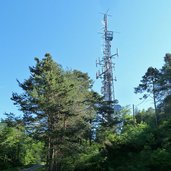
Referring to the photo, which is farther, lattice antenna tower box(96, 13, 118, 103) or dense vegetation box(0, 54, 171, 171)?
lattice antenna tower box(96, 13, 118, 103)

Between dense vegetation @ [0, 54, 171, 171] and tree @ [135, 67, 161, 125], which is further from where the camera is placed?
tree @ [135, 67, 161, 125]

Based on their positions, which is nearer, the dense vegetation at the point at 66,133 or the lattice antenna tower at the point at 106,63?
the dense vegetation at the point at 66,133

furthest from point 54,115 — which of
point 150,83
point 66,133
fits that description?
point 150,83

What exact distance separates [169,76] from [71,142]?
1436 cm

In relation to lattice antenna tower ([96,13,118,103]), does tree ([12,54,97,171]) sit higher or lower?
lower

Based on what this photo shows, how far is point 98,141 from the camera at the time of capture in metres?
31.2

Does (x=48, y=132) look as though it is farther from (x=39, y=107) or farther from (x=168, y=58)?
(x=168, y=58)

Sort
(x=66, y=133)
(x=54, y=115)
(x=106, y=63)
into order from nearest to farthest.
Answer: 1. (x=66, y=133)
2. (x=54, y=115)
3. (x=106, y=63)

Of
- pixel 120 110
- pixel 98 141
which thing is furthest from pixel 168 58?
pixel 98 141

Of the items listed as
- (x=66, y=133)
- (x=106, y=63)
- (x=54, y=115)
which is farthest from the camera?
(x=106, y=63)

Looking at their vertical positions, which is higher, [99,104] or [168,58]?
[168,58]

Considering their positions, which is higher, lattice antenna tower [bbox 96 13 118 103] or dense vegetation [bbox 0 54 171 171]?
lattice antenna tower [bbox 96 13 118 103]

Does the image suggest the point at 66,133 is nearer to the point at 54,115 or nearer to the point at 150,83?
the point at 54,115

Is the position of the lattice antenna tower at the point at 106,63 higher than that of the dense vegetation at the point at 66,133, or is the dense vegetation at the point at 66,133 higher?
the lattice antenna tower at the point at 106,63
